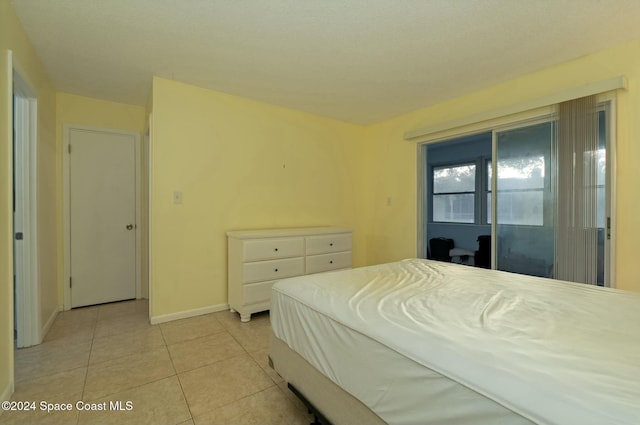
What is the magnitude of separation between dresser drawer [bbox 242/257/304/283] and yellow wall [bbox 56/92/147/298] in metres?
1.58

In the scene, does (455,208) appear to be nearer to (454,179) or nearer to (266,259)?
(454,179)

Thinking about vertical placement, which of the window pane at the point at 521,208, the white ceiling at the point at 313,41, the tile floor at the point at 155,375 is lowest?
the tile floor at the point at 155,375

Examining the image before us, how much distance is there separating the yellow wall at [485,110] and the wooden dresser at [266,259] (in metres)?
1.06

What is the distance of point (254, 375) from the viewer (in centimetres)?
194

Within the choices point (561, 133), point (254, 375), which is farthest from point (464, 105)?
point (254, 375)

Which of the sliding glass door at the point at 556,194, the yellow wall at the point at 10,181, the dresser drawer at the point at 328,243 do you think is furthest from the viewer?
the dresser drawer at the point at 328,243

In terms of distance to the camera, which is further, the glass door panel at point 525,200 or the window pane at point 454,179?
the window pane at point 454,179

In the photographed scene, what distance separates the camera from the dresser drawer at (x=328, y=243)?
3321 millimetres

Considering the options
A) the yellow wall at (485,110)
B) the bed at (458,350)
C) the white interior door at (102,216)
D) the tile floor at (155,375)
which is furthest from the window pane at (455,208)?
the white interior door at (102,216)

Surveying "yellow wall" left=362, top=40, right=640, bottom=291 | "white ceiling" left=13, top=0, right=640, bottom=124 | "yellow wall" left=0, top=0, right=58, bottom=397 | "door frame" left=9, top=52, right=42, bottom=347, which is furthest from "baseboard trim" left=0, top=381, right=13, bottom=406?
"yellow wall" left=362, top=40, right=640, bottom=291

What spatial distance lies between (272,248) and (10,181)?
6.42ft

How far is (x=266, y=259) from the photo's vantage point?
3.00 meters

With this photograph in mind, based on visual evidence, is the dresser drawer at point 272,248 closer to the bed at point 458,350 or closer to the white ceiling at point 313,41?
the bed at point 458,350

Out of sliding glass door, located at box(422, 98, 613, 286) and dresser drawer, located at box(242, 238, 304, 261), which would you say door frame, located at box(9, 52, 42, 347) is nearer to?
dresser drawer, located at box(242, 238, 304, 261)
